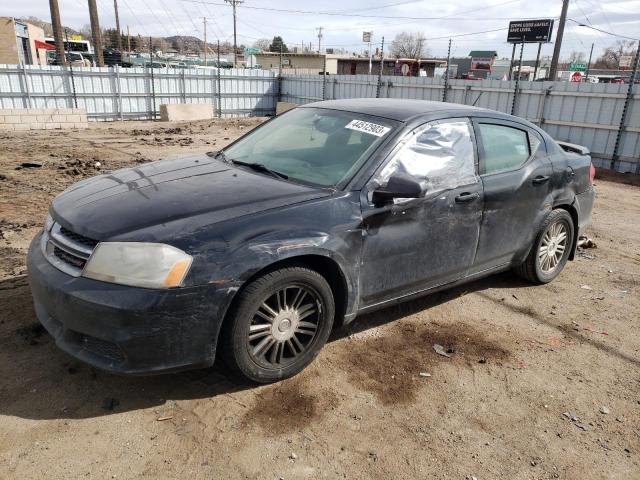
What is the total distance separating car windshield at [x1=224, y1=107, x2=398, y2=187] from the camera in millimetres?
3432

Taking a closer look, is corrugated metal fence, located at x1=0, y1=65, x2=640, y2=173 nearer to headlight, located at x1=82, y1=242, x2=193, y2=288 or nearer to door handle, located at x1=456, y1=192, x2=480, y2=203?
door handle, located at x1=456, y1=192, x2=480, y2=203

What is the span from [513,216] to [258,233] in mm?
2432

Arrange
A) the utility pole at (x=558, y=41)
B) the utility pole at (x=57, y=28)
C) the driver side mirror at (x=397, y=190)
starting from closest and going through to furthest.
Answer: the driver side mirror at (x=397, y=190), the utility pole at (x=57, y=28), the utility pole at (x=558, y=41)

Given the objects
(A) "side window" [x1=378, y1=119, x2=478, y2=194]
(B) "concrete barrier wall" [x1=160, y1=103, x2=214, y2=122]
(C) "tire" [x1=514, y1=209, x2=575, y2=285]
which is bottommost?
(B) "concrete barrier wall" [x1=160, y1=103, x2=214, y2=122]

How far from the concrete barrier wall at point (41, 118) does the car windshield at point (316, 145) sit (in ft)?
51.6

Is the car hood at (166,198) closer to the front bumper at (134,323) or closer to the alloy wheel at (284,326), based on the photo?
the front bumper at (134,323)

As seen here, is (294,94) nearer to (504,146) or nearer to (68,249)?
(504,146)

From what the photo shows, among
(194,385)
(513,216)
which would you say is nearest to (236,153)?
(194,385)

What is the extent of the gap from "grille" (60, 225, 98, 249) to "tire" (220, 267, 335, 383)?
84cm

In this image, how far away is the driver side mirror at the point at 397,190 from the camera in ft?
10.4

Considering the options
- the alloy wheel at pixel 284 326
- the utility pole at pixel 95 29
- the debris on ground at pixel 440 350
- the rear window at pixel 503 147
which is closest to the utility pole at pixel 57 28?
the utility pole at pixel 95 29

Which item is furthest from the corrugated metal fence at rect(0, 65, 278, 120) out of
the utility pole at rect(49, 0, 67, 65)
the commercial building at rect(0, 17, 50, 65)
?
the commercial building at rect(0, 17, 50, 65)

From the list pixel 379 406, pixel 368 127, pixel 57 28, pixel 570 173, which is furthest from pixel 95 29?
pixel 379 406

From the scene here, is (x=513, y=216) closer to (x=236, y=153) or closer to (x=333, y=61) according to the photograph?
(x=236, y=153)
